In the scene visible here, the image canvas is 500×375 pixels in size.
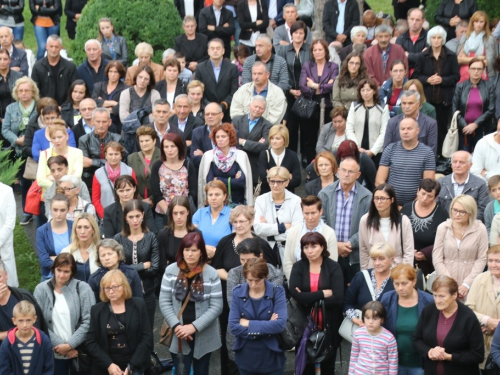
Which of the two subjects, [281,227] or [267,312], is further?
[281,227]

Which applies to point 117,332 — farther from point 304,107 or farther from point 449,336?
point 304,107

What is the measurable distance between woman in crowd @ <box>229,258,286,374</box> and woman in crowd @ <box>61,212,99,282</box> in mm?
1787

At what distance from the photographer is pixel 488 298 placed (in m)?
10.1

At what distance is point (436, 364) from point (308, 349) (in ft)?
4.32

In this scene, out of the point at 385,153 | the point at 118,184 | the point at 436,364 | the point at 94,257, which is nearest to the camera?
the point at 436,364

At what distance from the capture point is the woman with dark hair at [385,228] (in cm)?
1096

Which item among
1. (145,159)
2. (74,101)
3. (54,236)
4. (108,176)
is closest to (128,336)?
(54,236)

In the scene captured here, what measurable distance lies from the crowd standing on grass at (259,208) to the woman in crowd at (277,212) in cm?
2

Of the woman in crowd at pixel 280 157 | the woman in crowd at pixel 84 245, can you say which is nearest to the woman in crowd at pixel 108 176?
the woman in crowd at pixel 84 245

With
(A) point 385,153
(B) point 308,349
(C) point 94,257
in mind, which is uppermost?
(A) point 385,153

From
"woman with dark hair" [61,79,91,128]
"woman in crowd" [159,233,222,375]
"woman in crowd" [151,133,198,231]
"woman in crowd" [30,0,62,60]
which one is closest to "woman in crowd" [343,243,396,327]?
"woman in crowd" [159,233,222,375]

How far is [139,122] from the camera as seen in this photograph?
1424 cm

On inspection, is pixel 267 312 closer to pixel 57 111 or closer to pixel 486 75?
pixel 57 111

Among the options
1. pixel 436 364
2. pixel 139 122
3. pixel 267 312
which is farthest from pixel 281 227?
pixel 139 122
